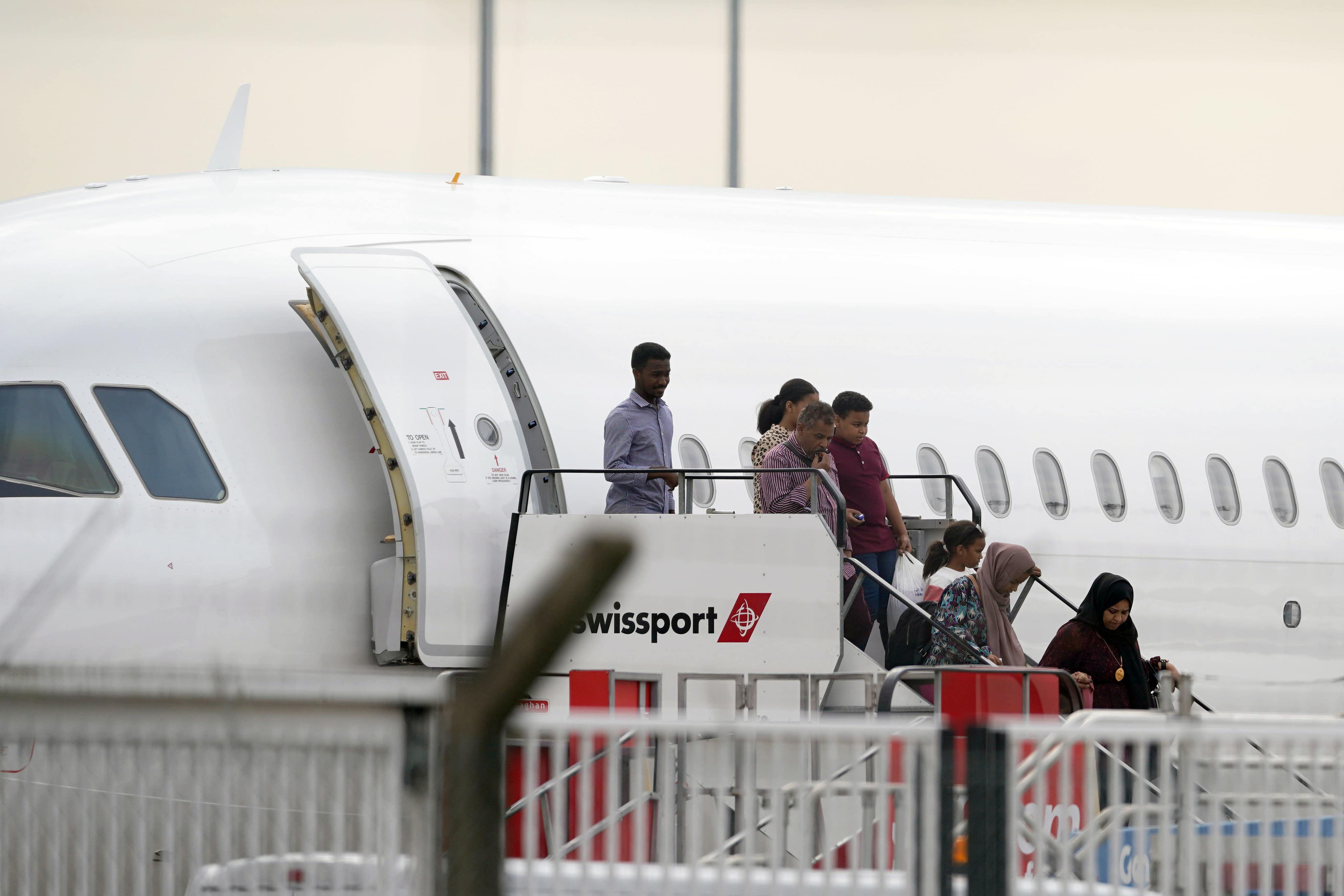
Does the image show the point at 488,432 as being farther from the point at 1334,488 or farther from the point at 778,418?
the point at 1334,488

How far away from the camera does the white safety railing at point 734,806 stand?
2875 millimetres

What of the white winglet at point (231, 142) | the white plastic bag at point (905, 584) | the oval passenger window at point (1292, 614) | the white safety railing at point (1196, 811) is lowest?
the white safety railing at point (1196, 811)

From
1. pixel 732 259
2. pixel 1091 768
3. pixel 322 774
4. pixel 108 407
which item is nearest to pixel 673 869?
pixel 322 774

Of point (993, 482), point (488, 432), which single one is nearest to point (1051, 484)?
point (993, 482)

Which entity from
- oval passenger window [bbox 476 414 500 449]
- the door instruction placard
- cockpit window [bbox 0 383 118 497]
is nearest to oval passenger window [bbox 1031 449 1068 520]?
oval passenger window [bbox 476 414 500 449]

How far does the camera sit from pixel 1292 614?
7.52m

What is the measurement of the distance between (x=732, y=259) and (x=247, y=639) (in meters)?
3.16

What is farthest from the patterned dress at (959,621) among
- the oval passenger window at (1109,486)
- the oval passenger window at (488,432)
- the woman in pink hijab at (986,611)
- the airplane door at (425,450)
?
the oval passenger window at (488,432)

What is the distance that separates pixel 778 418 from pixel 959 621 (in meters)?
1.40

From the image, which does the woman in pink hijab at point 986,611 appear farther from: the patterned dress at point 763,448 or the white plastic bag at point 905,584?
the patterned dress at point 763,448

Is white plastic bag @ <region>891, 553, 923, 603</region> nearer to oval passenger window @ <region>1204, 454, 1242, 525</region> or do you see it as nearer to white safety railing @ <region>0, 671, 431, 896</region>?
oval passenger window @ <region>1204, 454, 1242, 525</region>

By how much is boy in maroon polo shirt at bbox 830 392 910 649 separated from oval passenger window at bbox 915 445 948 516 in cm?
36

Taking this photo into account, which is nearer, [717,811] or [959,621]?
[717,811]

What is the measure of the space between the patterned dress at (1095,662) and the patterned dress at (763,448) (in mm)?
1451
